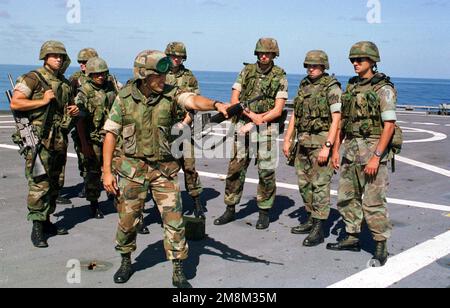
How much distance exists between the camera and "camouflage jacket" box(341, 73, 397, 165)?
17.2ft

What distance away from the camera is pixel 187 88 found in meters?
7.39

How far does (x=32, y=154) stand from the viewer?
230 inches

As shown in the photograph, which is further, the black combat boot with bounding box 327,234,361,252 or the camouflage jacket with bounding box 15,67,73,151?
the black combat boot with bounding box 327,234,361,252

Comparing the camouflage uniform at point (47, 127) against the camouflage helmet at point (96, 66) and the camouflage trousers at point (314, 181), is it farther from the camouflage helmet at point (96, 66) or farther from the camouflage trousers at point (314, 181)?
the camouflage trousers at point (314, 181)

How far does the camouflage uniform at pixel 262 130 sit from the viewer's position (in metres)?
6.60

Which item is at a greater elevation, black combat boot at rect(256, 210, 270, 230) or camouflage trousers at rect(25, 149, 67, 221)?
camouflage trousers at rect(25, 149, 67, 221)

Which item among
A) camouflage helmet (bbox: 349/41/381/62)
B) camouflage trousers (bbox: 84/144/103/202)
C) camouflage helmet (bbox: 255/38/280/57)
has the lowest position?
camouflage trousers (bbox: 84/144/103/202)

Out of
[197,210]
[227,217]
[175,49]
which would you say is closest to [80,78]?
[175,49]

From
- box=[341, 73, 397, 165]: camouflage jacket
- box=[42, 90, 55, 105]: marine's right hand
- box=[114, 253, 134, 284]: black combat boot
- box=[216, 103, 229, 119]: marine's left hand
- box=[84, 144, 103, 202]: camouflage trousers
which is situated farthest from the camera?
box=[84, 144, 103, 202]: camouflage trousers

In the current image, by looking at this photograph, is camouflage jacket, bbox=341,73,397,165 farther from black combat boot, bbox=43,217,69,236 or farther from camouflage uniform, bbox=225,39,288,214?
black combat boot, bbox=43,217,69,236

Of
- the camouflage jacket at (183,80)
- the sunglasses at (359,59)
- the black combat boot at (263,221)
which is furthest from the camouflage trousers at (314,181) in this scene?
the camouflage jacket at (183,80)

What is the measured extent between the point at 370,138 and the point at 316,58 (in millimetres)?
1292

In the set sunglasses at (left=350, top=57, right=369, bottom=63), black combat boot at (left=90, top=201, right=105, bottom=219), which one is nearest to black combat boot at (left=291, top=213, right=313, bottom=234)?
sunglasses at (left=350, top=57, right=369, bottom=63)
